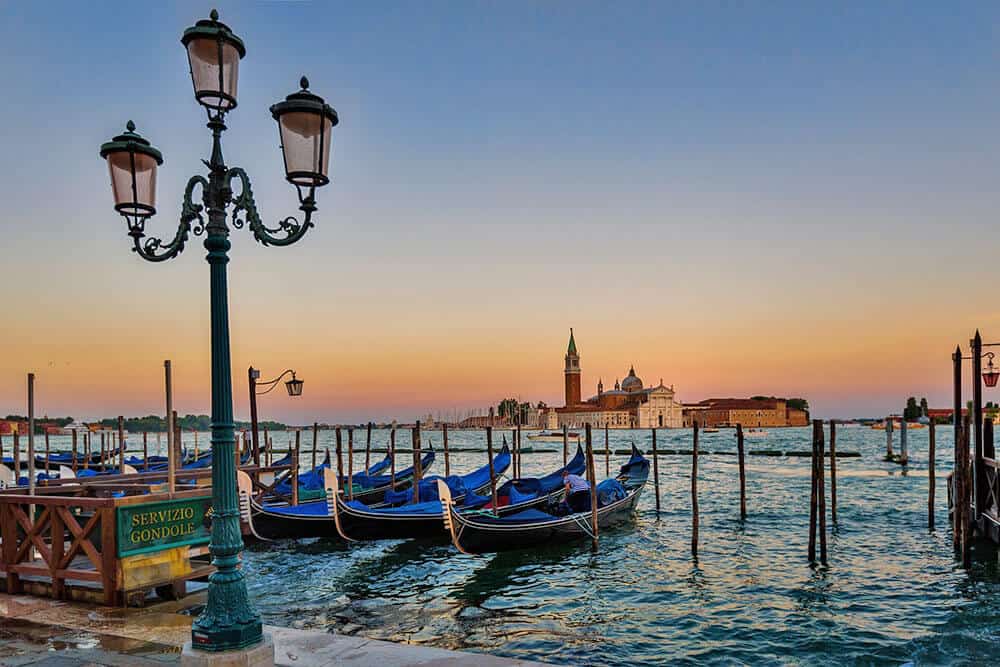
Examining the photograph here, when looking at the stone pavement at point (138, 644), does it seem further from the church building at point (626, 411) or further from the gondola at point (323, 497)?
the church building at point (626, 411)

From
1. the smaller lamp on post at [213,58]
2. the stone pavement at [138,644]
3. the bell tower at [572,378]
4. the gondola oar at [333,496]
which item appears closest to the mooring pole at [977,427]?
the stone pavement at [138,644]

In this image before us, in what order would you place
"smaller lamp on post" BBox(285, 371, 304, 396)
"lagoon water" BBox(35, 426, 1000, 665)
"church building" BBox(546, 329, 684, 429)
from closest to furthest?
"lagoon water" BBox(35, 426, 1000, 665) < "smaller lamp on post" BBox(285, 371, 304, 396) < "church building" BBox(546, 329, 684, 429)

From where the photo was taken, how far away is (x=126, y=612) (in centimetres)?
466

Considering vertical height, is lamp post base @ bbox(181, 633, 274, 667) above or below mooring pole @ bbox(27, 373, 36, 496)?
below

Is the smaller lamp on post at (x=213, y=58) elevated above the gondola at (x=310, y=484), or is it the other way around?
the smaller lamp on post at (x=213, y=58)

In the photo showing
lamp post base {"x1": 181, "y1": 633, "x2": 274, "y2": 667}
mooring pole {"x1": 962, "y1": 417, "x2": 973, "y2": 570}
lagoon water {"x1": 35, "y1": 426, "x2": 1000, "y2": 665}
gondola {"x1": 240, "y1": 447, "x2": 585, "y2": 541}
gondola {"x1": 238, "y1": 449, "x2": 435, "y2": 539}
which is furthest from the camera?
gondola {"x1": 240, "y1": 447, "x2": 585, "y2": 541}

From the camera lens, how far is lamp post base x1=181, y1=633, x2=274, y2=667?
9.94ft

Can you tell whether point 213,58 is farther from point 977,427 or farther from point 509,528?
point 977,427

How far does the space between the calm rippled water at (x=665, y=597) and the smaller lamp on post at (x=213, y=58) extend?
5157 mm

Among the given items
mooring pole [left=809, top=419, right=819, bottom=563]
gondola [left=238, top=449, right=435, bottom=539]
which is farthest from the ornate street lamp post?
mooring pole [left=809, top=419, right=819, bottom=563]

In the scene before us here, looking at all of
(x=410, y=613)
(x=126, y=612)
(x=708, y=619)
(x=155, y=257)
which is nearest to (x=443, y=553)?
(x=410, y=613)

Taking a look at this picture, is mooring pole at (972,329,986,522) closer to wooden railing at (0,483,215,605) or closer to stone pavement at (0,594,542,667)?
stone pavement at (0,594,542,667)

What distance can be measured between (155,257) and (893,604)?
27.8 feet

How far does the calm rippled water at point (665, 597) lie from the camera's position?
6.70 m
